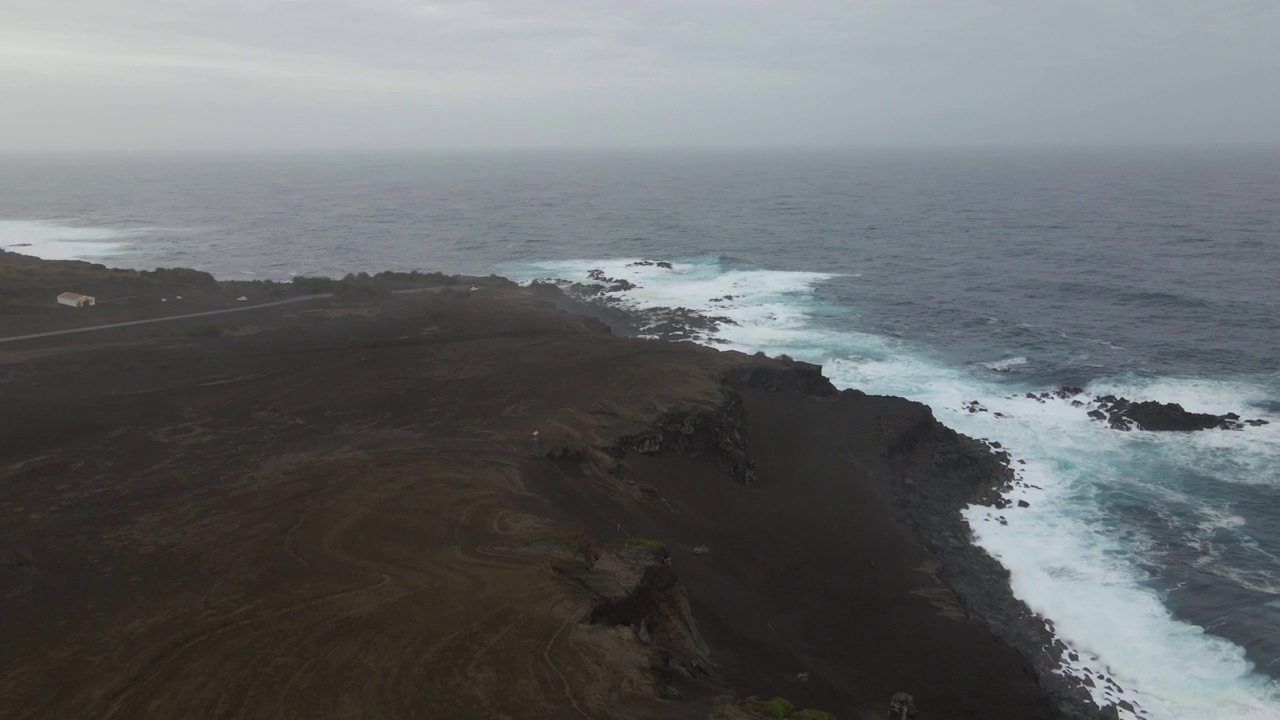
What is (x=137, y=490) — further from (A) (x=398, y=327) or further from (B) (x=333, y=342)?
(A) (x=398, y=327)

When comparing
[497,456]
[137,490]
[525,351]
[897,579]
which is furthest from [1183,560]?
[137,490]

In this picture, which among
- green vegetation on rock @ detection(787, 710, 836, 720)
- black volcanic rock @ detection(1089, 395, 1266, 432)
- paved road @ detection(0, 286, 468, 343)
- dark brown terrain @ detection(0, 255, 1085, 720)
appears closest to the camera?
dark brown terrain @ detection(0, 255, 1085, 720)

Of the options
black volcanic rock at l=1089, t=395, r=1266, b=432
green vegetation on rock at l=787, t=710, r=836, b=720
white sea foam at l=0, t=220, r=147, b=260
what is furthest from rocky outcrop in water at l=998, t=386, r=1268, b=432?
white sea foam at l=0, t=220, r=147, b=260

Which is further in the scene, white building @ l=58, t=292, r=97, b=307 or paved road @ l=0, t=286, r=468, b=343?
white building @ l=58, t=292, r=97, b=307

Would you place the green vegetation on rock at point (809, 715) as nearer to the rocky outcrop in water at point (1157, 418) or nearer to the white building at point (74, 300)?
the rocky outcrop in water at point (1157, 418)

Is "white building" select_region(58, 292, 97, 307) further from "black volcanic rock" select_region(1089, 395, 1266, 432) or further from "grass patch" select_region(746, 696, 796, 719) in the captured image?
"black volcanic rock" select_region(1089, 395, 1266, 432)

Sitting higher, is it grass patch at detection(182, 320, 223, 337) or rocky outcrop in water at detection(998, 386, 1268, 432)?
grass patch at detection(182, 320, 223, 337)

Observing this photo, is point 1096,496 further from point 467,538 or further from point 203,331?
point 203,331
